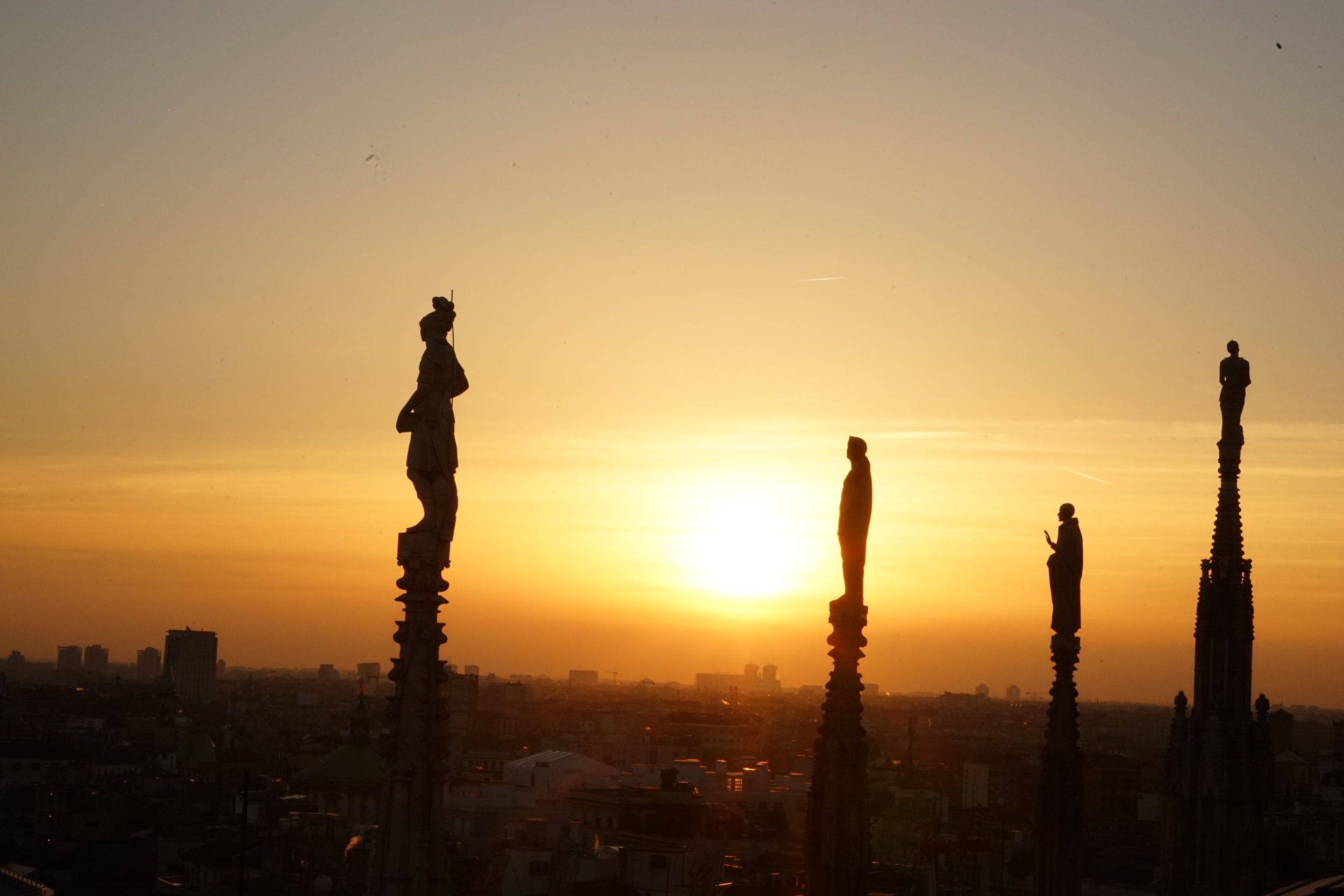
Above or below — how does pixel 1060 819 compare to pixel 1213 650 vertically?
below

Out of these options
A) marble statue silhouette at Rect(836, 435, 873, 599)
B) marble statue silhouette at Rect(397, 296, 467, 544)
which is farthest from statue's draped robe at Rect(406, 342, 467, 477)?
marble statue silhouette at Rect(836, 435, 873, 599)

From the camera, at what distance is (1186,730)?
16.1 m

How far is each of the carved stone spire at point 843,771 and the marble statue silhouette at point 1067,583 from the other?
2.21m

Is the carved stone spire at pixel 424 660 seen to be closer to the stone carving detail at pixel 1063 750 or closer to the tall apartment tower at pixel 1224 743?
the stone carving detail at pixel 1063 750

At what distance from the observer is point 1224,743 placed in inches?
625

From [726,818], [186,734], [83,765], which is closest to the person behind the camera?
[726,818]

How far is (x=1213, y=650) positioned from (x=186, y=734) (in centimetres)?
10664

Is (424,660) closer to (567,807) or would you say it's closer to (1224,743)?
(1224,743)

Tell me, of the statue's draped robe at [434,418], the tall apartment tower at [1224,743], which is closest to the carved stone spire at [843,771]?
the statue's draped robe at [434,418]

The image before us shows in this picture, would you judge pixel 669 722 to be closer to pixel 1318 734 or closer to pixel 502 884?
pixel 1318 734

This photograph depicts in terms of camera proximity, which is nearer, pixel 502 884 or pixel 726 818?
pixel 502 884

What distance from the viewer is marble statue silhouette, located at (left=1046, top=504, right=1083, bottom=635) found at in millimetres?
12547

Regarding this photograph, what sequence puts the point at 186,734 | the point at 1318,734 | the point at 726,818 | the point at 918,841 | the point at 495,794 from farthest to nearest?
1. the point at 1318,734
2. the point at 186,734
3. the point at 495,794
4. the point at 726,818
5. the point at 918,841

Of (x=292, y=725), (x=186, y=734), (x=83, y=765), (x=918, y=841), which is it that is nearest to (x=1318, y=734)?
(x=292, y=725)
